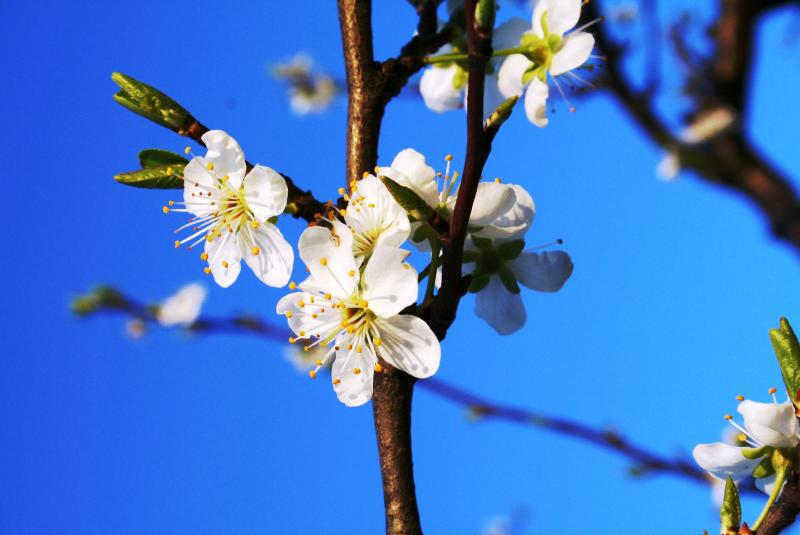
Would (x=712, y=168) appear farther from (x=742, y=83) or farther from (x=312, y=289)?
(x=312, y=289)

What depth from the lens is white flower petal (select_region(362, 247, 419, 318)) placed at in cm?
82

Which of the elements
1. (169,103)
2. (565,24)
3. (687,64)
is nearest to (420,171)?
(169,103)

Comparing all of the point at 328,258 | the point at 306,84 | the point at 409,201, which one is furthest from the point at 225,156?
the point at 306,84

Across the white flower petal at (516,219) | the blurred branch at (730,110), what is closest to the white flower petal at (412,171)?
the white flower petal at (516,219)

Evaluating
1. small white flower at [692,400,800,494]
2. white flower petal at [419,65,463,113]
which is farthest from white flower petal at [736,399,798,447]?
white flower petal at [419,65,463,113]

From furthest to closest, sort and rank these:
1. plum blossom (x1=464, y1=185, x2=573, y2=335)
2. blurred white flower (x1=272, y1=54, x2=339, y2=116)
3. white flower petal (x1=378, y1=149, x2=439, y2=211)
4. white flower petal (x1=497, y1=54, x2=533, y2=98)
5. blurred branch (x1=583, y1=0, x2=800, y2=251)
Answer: blurred white flower (x1=272, y1=54, x2=339, y2=116) → blurred branch (x1=583, y1=0, x2=800, y2=251) → white flower petal (x1=497, y1=54, x2=533, y2=98) → plum blossom (x1=464, y1=185, x2=573, y2=335) → white flower petal (x1=378, y1=149, x2=439, y2=211)

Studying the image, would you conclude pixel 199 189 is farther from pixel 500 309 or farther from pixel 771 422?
pixel 771 422

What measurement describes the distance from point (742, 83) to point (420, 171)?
5.78 feet

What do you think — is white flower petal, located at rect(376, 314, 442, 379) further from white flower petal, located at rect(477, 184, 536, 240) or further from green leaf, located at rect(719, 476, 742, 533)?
green leaf, located at rect(719, 476, 742, 533)

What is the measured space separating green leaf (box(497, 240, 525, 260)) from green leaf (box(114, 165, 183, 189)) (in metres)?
0.40

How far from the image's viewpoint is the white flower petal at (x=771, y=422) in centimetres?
81

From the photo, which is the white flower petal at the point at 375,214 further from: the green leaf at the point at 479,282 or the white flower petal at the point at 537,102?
the white flower petal at the point at 537,102

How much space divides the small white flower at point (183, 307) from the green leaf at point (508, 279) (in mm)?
1599

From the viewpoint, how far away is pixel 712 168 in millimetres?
2115
